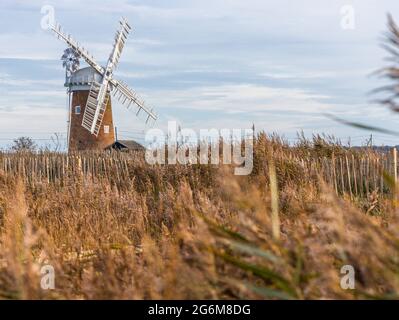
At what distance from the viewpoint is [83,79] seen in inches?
1444

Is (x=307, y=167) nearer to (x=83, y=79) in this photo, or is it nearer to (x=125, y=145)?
(x=83, y=79)

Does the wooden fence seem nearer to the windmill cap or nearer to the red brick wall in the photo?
the red brick wall

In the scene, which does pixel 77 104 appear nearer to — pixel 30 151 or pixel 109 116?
pixel 109 116

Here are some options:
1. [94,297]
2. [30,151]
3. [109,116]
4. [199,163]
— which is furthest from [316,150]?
[109,116]

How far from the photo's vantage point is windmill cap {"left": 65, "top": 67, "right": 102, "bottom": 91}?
36.1 m

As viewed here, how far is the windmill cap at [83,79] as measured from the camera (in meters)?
36.1

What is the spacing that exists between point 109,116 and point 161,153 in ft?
66.5
